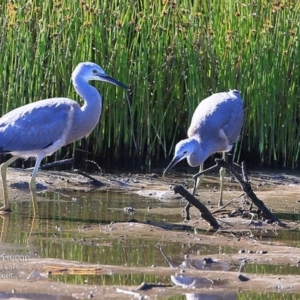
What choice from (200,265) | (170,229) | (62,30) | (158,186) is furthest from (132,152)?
(200,265)

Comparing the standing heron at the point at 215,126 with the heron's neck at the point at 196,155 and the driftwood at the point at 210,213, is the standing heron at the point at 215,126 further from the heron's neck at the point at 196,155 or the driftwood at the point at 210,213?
the driftwood at the point at 210,213

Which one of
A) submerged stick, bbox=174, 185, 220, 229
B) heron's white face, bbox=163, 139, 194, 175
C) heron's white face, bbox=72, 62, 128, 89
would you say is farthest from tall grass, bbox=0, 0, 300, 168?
submerged stick, bbox=174, 185, 220, 229

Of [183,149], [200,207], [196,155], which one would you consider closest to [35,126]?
[183,149]

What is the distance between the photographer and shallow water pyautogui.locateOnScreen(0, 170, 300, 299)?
229 inches

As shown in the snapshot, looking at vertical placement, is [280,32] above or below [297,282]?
above

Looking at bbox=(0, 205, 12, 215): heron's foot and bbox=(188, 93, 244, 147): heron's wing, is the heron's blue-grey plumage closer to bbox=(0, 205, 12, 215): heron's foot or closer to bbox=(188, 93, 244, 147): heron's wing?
bbox=(188, 93, 244, 147): heron's wing

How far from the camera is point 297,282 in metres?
5.34

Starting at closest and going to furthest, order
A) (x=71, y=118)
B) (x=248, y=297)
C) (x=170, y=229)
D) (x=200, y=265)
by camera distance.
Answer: (x=248, y=297), (x=200, y=265), (x=170, y=229), (x=71, y=118)

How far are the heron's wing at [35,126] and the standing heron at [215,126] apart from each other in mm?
1252

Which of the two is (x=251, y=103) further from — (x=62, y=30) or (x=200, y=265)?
(x=200, y=265)

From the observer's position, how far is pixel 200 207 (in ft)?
23.2

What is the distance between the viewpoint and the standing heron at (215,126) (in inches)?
340

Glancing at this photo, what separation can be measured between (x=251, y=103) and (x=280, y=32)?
33.7 inches

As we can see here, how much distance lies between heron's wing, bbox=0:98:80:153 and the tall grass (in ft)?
5.13
